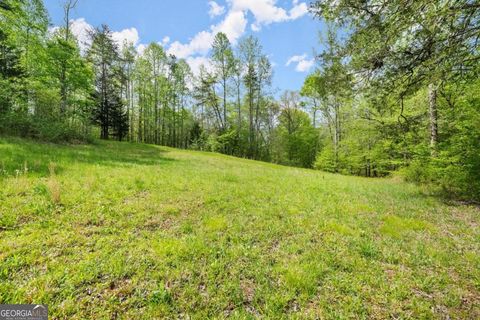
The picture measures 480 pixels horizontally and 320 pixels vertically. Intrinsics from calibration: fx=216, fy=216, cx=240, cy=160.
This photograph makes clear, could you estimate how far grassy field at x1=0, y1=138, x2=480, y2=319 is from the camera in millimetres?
2648

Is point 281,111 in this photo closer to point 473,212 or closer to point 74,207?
point 473,212

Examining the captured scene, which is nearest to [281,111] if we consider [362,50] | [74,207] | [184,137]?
[184,137]

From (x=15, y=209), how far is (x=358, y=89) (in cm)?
822

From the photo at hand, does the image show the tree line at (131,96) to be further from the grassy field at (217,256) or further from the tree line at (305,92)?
the grassy field at (217,256)

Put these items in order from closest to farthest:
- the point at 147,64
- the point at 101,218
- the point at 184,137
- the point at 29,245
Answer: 1. the point at 29,245
2. the point at 101,218
3. the point at 147,64
4. the point at 184,137

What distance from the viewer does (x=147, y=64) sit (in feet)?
108

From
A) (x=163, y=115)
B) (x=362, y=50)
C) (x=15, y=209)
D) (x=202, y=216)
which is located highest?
(x=163, y=115)

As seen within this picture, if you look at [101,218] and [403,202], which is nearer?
[101,218]

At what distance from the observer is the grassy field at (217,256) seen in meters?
2.65
